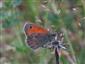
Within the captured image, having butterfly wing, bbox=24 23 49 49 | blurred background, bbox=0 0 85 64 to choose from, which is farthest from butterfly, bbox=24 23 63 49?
blurred background, bbox=0 0 85 64

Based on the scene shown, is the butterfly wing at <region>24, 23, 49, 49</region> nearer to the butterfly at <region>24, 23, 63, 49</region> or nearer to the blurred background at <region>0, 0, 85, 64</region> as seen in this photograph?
the butterfly at <region>24, 23, 63, 49</region>

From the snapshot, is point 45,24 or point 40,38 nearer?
point 40,38

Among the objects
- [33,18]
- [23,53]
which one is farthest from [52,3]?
[23,53]

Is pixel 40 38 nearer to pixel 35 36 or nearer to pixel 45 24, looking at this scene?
pixel 35 36

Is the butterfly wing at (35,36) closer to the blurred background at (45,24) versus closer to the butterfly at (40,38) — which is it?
the butterfly at (40,38)

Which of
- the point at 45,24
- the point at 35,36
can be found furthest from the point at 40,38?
the point at 45,24

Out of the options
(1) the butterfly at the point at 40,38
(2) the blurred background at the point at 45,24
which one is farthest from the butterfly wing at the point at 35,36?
(2) the blurred background at the point at 45,24
